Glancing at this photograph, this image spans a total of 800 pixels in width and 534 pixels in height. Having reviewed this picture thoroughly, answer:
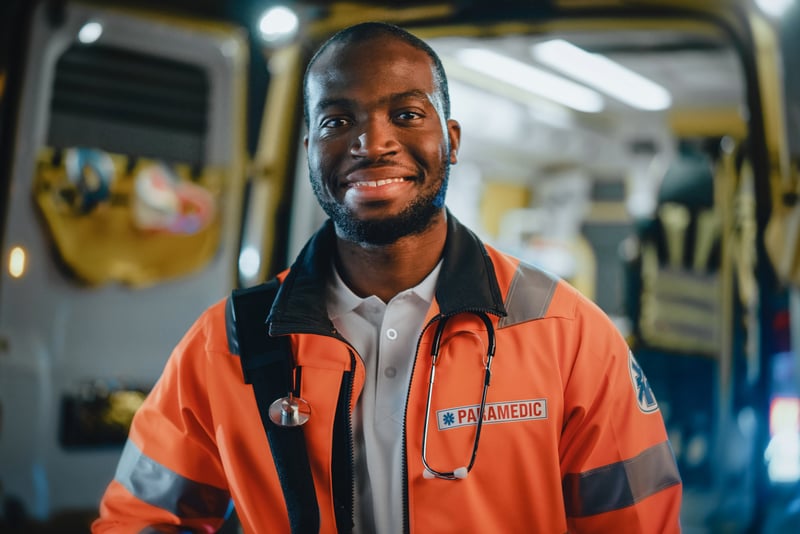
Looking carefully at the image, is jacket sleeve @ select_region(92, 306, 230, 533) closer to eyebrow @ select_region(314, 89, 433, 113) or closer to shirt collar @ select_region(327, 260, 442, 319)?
shirt collar @ select_region(327, 260, 442, 319)

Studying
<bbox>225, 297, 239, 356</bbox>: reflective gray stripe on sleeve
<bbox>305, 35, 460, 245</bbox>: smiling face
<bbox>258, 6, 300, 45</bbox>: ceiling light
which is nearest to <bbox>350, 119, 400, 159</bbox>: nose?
<bbox>305, 35, 460, 245</bbox>: smiling face

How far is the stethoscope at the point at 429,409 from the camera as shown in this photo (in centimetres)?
132

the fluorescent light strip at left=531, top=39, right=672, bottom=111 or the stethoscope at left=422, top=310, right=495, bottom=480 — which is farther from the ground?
the fluorescent light strip at left=531, top=39, right=672, bottom=111

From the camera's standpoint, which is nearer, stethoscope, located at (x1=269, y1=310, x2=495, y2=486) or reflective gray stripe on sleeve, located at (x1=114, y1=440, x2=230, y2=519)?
stethoscope, located at (x1=269, y1=310, x2=495, y2=486)

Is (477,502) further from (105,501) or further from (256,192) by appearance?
(256,192)

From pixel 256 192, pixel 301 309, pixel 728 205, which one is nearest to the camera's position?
pixel 301 309

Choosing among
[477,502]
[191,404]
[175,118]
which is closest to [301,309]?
[191,404]

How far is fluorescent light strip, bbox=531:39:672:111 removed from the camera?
5719 mm

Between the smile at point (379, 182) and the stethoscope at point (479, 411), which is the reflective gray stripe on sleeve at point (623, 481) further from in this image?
the smile at point (379, 182)

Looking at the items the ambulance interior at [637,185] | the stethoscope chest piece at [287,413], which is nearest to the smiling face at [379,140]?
the stethoscope chest piece at [287,413]

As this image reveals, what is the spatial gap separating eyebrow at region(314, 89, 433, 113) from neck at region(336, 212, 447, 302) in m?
0.23

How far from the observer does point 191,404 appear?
147 centimetres

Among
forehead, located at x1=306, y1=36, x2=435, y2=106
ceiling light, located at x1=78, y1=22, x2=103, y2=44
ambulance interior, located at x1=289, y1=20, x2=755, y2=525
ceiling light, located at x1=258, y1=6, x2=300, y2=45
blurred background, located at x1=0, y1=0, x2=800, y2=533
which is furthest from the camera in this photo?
ambulance interior, located at x1=289, y1=20, x2=755, y2=525

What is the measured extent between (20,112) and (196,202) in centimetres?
53
